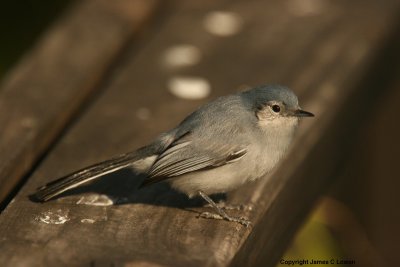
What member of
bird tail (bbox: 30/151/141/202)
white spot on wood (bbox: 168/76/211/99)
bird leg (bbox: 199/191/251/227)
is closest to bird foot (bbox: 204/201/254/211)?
bird leg (bbox: 199/191/251/227)

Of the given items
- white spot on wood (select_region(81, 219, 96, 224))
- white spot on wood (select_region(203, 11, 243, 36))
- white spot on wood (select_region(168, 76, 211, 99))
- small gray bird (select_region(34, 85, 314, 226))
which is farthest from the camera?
white spot on wood (select_region(203, 11, 243, 36))

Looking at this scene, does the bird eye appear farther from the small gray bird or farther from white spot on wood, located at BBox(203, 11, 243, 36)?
white spot on wood, located at BBox(203, 11, 243, 36)

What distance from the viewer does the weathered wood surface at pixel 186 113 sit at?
2.71 m

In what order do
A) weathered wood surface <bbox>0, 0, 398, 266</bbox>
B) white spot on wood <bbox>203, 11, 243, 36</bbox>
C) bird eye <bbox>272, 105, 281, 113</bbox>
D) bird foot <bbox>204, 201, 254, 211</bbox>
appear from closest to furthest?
weathered wood surface <bbox>0, 0, 398, 266</bbox> < bird foot <bbox>204, 201, 254, 211</bbox> < bird eye <bbox>272, 105, 281, 113</bbox> < white spot on wood <bbox>203, 11, 243, 36</bbox>

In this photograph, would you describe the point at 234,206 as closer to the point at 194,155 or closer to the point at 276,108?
the point at 194,155

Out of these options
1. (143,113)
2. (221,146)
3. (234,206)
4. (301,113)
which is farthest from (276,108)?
(234,206)

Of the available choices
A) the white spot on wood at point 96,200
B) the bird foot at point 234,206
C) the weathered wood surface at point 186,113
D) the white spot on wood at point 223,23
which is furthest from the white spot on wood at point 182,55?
the white spot on wood at point 96,200

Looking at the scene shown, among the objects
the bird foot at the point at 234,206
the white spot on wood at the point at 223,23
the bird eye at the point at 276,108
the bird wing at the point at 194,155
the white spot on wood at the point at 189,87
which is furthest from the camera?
the white spot on wood at the point at 223,23

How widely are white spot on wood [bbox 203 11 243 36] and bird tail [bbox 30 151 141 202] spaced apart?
4.47 feet

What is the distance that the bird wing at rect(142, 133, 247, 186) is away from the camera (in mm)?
3594

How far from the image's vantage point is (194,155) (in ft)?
11.9

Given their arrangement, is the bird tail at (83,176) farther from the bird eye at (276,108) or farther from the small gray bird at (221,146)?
the bird eye at (276,108)

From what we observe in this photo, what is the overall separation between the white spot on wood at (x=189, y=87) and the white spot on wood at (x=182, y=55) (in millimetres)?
144

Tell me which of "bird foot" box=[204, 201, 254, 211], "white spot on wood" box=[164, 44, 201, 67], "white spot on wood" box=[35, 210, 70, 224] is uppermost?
"white spot on wood" box=[164, 44, 201, 67]
